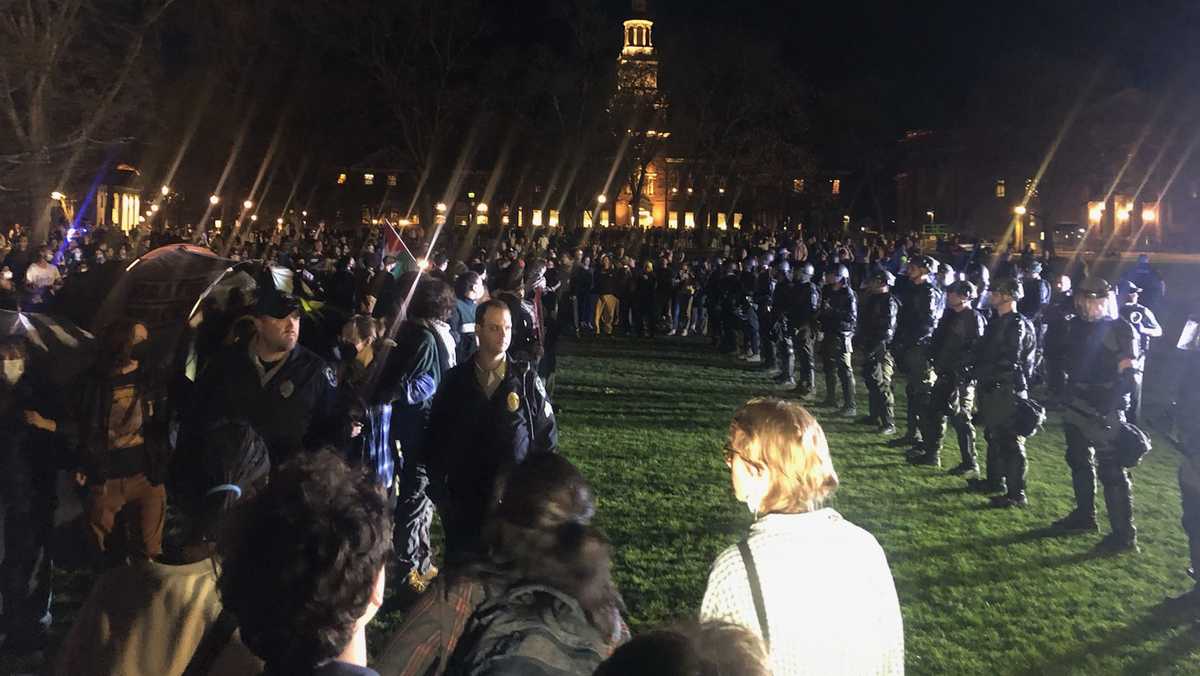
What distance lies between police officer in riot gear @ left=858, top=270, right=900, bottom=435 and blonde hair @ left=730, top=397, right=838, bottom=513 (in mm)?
8974

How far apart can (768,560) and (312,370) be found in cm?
301

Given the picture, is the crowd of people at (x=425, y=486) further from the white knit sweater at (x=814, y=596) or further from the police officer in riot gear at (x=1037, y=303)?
the police officer in riot gear at (x=1037, y=303)

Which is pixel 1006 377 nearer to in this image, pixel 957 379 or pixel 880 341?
pixel 957 379

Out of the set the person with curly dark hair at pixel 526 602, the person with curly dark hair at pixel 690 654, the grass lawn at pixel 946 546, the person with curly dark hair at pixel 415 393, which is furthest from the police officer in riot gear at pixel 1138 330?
the person with curly dark hair at pixel 690 654

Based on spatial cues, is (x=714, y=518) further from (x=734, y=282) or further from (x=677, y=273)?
(x=677, y=273)

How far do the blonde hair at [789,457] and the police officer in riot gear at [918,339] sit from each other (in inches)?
294

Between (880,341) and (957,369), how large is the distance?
2145 mm

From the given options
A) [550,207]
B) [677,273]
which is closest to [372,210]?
[550,207]

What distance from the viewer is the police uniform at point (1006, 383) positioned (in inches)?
323

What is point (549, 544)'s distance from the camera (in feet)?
7.84

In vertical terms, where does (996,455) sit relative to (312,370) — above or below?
below

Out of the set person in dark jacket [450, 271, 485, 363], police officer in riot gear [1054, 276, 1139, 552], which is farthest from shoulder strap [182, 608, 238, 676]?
police officer in riot gear [1054, 276, 1139, 552]

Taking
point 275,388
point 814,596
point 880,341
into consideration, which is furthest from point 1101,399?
point 275,388

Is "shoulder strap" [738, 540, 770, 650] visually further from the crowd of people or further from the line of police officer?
the line of police officer
